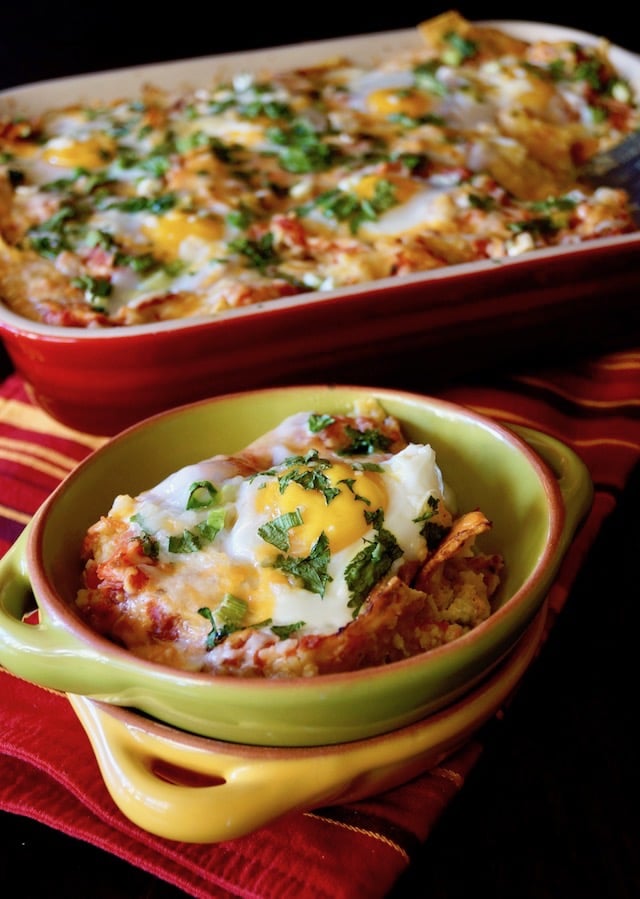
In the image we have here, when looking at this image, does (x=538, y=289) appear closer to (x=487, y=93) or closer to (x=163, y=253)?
(x=163, y=253)

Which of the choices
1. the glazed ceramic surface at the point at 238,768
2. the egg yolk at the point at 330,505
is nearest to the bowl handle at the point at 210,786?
the glazed ceramic surface at the point at 238,768

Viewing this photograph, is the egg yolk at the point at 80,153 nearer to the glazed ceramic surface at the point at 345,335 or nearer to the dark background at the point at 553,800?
the glazed ceramic surface at the point at 345,335

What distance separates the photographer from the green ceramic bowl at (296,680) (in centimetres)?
104

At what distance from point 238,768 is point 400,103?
6.73 feet

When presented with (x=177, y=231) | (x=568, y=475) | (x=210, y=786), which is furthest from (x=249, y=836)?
(x=177, y=231)

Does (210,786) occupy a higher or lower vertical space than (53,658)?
lower

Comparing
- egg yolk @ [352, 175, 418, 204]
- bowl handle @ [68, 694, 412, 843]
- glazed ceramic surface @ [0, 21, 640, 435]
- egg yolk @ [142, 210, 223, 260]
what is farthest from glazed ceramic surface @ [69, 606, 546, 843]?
egg yolk @ [352, 175, 418, 204]

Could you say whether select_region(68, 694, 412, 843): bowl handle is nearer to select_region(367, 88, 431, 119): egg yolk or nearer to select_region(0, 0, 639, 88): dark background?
select_region(367, 88, 431, 119): egg yolk

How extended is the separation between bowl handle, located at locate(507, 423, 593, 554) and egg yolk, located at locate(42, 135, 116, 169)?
4.83 ft

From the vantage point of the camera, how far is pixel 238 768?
42.1 inches

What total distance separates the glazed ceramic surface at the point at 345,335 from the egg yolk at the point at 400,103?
0.90 metres

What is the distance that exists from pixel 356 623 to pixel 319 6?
3.31 m

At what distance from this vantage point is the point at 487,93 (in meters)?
2.80

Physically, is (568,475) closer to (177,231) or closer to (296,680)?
(296,680)
